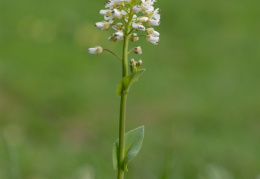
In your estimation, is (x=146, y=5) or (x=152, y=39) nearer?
(x=146, y=5)

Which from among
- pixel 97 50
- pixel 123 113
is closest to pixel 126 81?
pixel 123 113

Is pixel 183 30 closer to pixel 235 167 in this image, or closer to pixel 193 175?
pixel 235 167

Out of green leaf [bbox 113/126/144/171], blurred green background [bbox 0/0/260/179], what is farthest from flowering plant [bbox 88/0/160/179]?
blurred green background [bbox 0/0/260/179]

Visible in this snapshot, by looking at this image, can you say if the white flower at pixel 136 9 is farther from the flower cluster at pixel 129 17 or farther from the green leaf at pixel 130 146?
the green leaf at pixel 130 146

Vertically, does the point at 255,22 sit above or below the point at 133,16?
below

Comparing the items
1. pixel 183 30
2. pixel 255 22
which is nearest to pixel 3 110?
pixel 183 30

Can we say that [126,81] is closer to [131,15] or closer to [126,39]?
[126,39]
